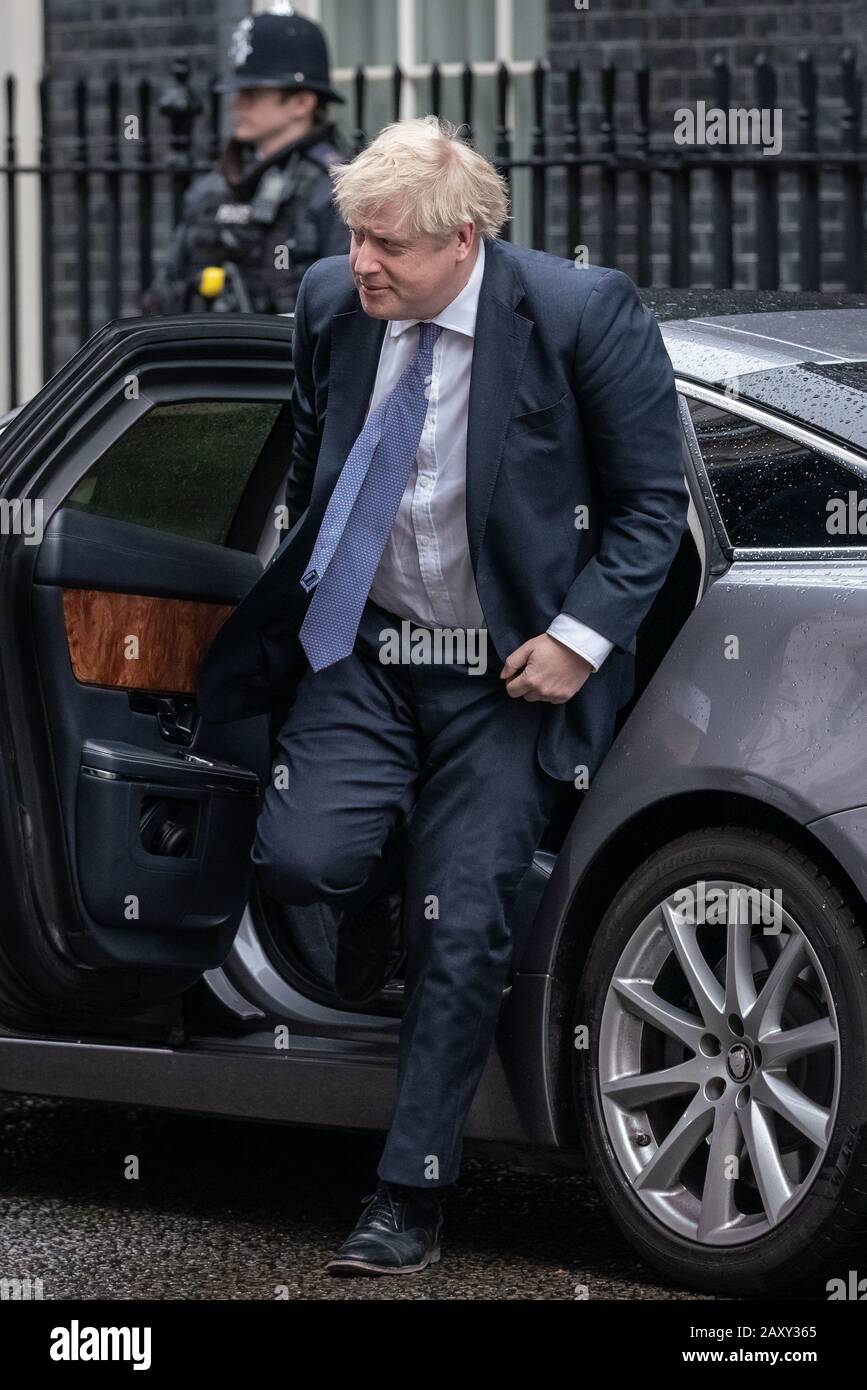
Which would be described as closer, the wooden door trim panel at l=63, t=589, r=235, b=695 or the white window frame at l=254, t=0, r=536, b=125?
the wooden door trim panel at l=63, t=589, r=235, b=695

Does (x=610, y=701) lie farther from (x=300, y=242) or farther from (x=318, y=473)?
(x=300, y=242)

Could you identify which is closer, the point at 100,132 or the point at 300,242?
the point at 300,242

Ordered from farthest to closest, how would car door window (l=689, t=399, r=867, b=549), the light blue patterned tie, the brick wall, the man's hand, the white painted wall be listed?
the white painted wall
the brick wall
the light blue patterned tie
the man's hand
car door window (l=689, t=399, r=867, b=549)

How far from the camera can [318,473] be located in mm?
3842

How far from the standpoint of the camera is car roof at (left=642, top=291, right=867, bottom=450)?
3.70 m

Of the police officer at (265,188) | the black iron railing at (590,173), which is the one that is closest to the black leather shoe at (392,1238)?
the police officer at (265,188)

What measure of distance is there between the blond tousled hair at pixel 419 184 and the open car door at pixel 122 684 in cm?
56

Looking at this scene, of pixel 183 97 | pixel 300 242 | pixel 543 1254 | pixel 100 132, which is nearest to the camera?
pixel 543 1254

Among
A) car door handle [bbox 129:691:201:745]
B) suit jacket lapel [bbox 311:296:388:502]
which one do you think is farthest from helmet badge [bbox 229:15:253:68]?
suit jacket lapel [bbox 311:296:388:502]

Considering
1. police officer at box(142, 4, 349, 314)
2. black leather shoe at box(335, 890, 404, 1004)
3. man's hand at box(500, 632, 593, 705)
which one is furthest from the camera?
police officer at box(142, 4, 349, 314)

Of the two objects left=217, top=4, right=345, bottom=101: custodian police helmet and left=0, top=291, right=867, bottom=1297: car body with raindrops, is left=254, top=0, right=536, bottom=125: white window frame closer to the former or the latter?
left=217, top=4, right=345, bottom=101: custodian police helmet

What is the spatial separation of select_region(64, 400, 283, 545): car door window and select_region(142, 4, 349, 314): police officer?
2.69 m
